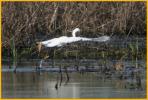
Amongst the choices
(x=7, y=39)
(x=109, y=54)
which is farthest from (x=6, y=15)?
(x=109, y=54)

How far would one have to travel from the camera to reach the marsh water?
10.6 meters

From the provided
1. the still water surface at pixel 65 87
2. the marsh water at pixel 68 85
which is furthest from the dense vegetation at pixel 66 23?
the still water surface at pixel 65 87

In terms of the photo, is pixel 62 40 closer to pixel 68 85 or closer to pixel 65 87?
pixel 68 85

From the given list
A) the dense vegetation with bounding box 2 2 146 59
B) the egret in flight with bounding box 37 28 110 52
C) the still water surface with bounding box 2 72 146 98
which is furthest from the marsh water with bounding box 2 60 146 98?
the egret in flight with bounding box 37 28 110 52

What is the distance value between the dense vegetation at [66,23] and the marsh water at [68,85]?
2.36 metres

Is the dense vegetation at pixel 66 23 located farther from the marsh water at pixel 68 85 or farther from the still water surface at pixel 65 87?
the still water surface at pixel 65 87

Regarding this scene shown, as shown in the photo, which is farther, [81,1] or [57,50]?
[81,1]

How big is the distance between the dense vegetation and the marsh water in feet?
7.74

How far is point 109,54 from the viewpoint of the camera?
16125 millimetres

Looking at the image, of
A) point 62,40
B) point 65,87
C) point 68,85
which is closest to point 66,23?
point 62,40

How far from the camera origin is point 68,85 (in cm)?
1165

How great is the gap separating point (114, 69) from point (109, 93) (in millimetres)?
2707

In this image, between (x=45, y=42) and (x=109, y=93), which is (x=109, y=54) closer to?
(x=45, y=42)

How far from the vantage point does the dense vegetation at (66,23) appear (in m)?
16.2
